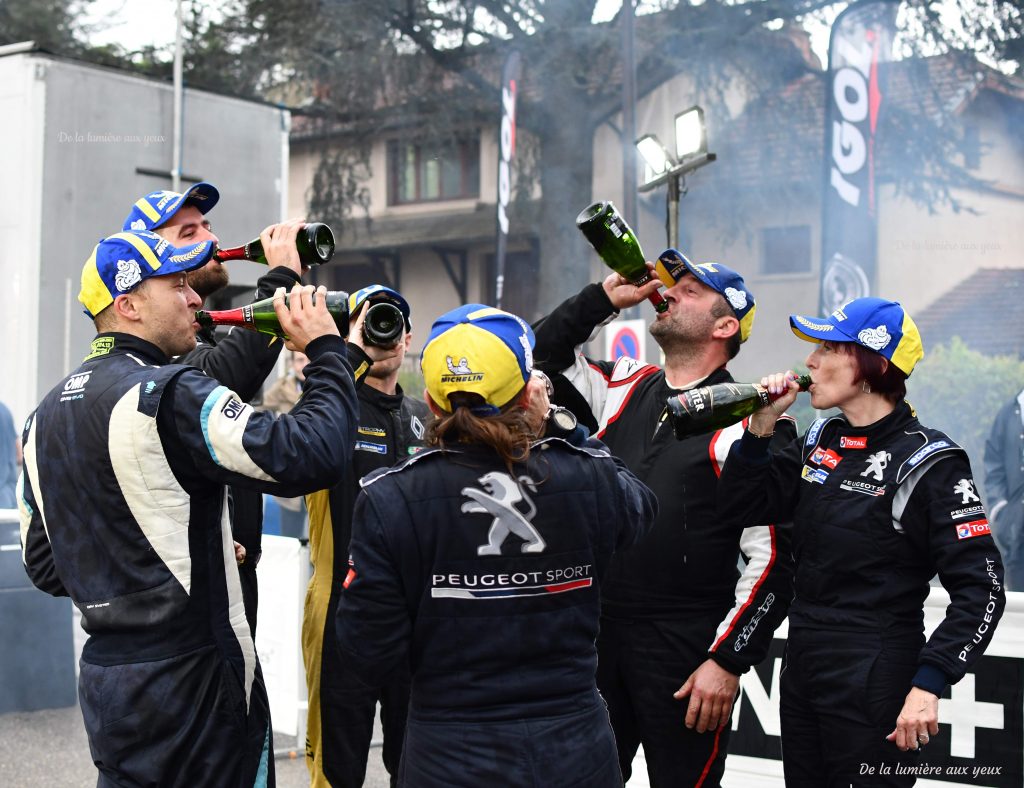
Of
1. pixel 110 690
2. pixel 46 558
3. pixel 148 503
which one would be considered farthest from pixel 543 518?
pixel 46 558

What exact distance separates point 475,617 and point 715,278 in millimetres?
1735

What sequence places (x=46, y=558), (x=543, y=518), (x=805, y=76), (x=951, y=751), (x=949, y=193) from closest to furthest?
(x=543, y=518) < (x=46, y=558) < (x=951, y=751) < (x=949, y=193) < (x=805, y=76)

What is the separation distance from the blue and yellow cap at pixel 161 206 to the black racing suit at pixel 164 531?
0.77 metres

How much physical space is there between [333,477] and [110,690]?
0.74 m

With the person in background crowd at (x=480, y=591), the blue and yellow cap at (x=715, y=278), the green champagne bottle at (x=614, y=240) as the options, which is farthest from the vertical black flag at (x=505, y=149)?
the person in background crowd at (x=480, y=591)

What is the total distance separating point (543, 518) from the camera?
102 inches

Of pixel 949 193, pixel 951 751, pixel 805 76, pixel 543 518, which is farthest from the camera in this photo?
pixel 805 76

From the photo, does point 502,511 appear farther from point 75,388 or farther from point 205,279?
point 205,279

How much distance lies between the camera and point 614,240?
3.67 m

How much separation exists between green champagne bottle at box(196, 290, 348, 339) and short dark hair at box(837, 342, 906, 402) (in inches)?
59.4

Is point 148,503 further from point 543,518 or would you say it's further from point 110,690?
point 543,518

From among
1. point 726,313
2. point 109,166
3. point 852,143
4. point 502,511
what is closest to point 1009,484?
point 852,143

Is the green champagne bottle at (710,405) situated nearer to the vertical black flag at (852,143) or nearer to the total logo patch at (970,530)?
the total logo patch at (970,530)

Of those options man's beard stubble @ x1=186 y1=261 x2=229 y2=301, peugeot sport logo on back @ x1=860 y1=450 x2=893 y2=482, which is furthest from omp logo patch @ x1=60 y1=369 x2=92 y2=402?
peugeot sport logo on back @ x1=860 y1=450 x2=893 y2=482
